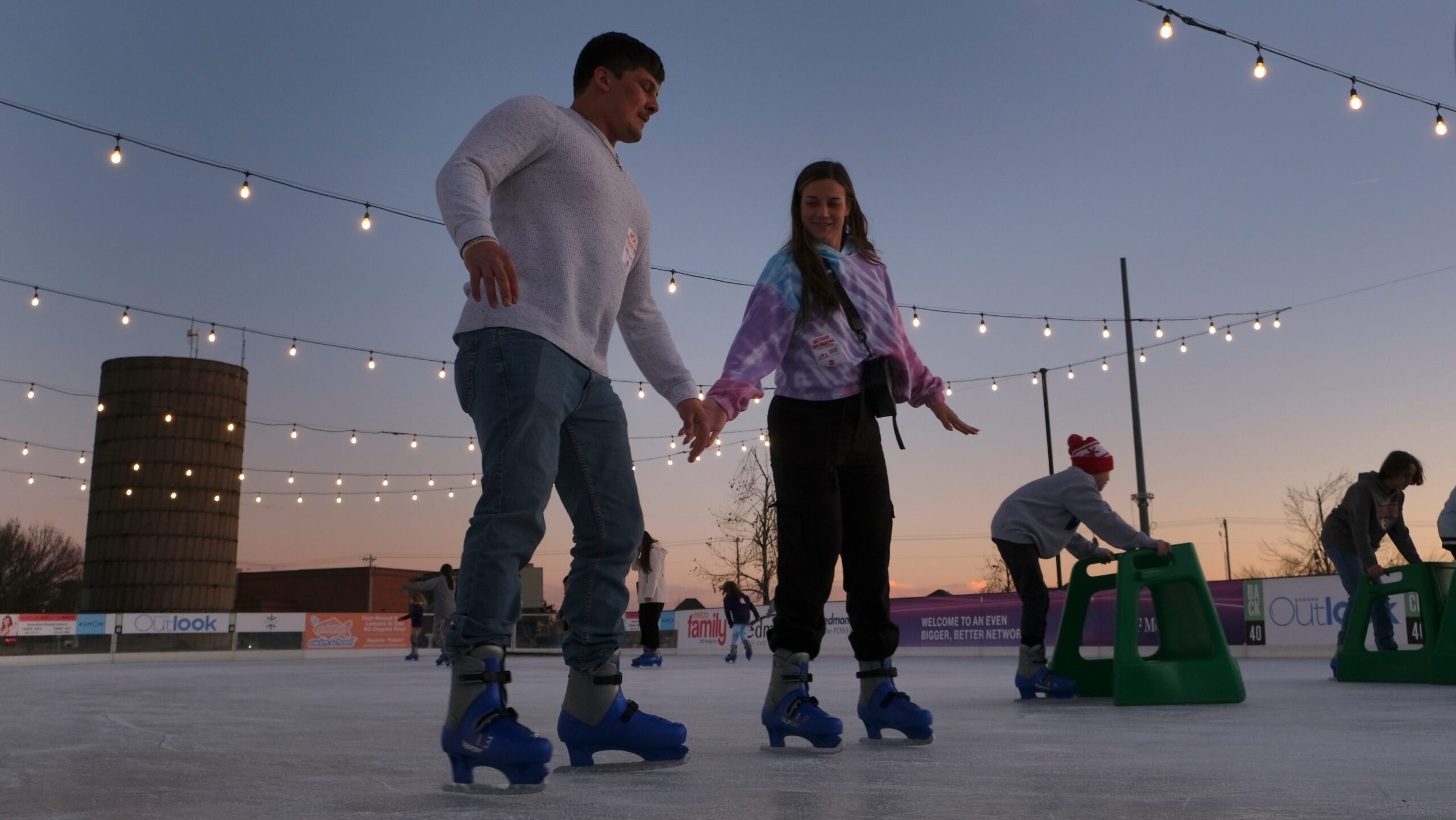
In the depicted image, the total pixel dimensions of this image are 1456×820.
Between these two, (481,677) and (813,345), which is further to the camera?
(813,345)

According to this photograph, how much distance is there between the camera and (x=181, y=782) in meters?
1.96

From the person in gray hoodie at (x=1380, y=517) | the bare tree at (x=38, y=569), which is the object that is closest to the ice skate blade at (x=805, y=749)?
the person in gray hoodie at (x=1380, y=517)

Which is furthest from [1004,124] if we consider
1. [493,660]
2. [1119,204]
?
[493,660]

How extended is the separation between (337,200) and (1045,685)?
9.07m

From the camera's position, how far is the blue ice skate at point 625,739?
2.16 metres

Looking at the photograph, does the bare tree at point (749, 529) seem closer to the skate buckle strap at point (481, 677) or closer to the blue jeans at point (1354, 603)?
the blue jeans at point (1354, 603)

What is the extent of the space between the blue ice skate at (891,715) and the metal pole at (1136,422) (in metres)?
13.7

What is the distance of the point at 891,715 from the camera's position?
8.93ft

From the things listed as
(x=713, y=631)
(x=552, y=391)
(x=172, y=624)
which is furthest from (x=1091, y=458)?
(x=172, y=624)

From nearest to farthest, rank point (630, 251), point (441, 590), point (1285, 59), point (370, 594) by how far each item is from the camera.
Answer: point (630, 251), point (1285, 59), point (441, 590), point (370, 594)

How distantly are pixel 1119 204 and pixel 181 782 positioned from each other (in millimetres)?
15670

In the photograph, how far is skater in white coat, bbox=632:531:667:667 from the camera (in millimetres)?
12297

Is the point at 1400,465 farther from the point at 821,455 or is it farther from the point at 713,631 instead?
the point at 713,631

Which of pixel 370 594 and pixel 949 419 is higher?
pixel 949 419
